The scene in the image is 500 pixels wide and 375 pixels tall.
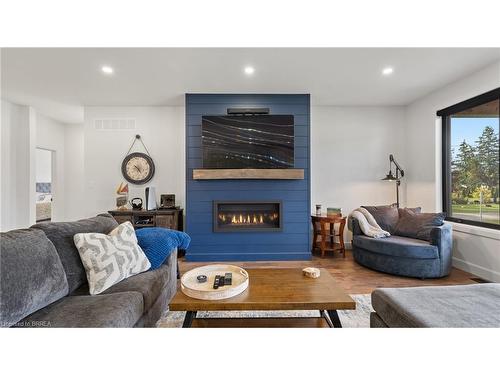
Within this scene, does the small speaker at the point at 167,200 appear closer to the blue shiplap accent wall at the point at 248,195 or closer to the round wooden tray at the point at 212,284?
the blue shiplap accent wall at the point at 248,195

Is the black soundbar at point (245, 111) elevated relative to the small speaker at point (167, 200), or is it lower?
elevated

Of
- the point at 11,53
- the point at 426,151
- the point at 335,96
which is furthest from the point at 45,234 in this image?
the point at 426,151

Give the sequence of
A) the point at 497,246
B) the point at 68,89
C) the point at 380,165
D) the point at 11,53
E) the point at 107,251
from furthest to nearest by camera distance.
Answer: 1. the point at 380,165
2. the point at 68,89
3. the point at 497,246
4. the point at 11,53
5. the point at 107,251

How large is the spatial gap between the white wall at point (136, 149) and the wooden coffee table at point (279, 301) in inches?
109

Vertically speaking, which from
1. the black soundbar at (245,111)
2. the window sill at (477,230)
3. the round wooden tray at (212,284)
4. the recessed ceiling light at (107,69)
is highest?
the recessed ceiling light at (107,69)

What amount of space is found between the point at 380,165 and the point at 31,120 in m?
6.40

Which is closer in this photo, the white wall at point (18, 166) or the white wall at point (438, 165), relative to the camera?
the white wall at point (438, 165)

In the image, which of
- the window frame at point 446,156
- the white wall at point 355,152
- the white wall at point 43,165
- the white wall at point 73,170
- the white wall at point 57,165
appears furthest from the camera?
the white wall at point 43,165

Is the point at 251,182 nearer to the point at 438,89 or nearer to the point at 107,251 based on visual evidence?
the point at 107,251

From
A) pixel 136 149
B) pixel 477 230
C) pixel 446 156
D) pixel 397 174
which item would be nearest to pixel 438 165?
pixel 446 156

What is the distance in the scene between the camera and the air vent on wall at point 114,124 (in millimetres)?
3861

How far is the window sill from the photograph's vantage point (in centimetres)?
255

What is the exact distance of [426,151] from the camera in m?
3.53

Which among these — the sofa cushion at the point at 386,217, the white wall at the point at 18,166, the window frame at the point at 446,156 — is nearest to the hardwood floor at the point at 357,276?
the sofa cushion at the point at 386,217
